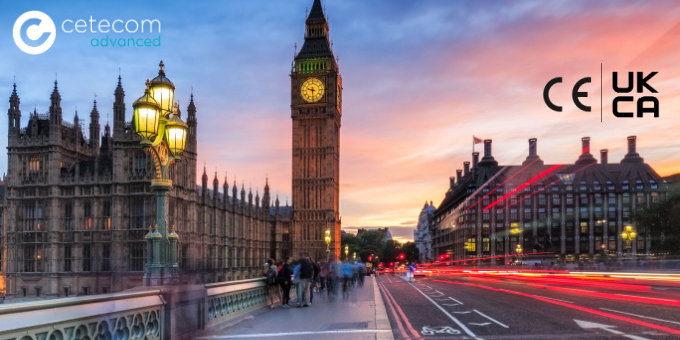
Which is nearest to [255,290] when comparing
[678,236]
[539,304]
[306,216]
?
[539,304]

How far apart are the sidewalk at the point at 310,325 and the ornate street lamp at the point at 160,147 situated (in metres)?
1.86

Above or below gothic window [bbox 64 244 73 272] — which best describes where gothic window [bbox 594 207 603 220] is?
above

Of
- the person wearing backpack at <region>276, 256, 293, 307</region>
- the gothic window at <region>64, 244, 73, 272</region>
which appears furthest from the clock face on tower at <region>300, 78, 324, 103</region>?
the person wearing backpack at <region>276, 256, 293, 307</region>

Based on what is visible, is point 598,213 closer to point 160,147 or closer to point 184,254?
point 184,254

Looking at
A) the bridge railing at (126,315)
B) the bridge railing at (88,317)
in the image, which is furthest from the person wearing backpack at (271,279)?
the bridge railing at (88,317)

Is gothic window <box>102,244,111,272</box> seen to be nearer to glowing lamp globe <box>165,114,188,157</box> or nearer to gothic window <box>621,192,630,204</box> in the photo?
glowing lamp globe <box>165,114,188,157</box>

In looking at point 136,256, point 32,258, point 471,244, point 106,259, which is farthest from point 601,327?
point 471,244

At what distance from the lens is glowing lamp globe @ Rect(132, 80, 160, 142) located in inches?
523

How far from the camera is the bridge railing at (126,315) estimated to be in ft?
21.8

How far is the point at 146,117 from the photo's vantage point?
1334 cm

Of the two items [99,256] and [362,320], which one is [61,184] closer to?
[99,256]

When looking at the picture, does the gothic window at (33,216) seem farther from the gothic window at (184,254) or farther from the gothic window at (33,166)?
the gothic window at (184,254)

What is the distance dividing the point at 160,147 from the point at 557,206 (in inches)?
5194

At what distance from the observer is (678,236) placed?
252 feet
